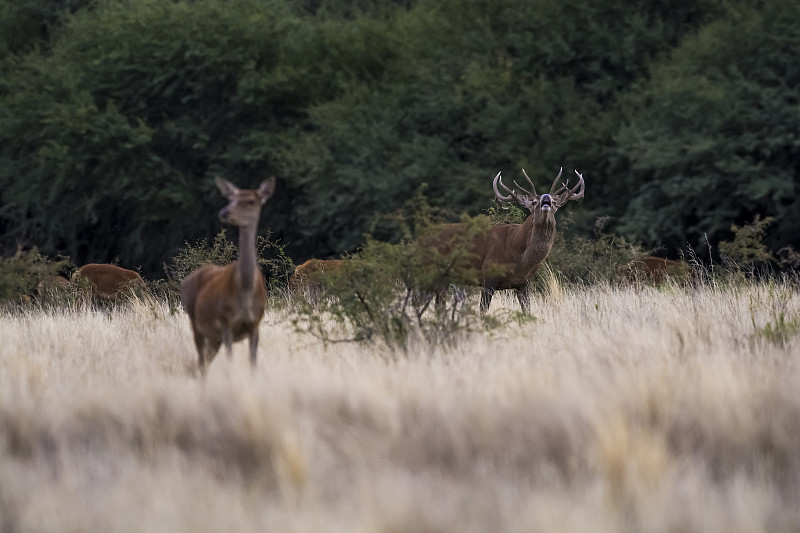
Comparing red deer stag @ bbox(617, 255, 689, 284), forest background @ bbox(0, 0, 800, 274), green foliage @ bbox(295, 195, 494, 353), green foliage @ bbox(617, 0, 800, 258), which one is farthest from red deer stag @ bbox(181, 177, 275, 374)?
green foliage @ bbox(617, 0, 800, 258)

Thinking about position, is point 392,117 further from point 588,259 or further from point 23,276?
point 23,276

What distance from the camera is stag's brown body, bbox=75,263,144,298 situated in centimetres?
1583

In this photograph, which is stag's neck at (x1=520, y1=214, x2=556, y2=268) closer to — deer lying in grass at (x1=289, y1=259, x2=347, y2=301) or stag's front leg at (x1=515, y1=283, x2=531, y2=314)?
stag's front leg at (x1=515, y1=283, x2=531, y2=314)

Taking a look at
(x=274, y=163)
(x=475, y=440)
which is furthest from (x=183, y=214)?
(x=475, y=440)

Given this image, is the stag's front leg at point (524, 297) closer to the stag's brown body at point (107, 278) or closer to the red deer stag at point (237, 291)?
the red deer stag at point (237, 291)

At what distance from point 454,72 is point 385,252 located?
61.4 feet

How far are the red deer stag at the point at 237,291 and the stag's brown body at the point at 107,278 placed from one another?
26.5ft

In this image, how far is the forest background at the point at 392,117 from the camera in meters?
23.1

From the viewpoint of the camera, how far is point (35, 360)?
8.80 metres

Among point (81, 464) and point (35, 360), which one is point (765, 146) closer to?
point (35, 360)

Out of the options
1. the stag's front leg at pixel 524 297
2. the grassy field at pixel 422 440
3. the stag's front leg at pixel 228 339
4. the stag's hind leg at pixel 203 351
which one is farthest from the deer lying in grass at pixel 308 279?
the stag's front leg at pixel 228 339

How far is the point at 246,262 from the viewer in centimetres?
736

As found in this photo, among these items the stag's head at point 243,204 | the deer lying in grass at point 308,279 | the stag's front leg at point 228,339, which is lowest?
the deer lying in grass at point 308,279

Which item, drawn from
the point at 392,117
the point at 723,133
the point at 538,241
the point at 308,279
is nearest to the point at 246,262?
the point at 538,241
